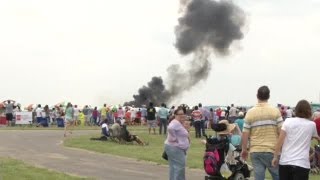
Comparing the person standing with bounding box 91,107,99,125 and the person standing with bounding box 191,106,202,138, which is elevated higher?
the person standing with bounding box 91,107,99,125

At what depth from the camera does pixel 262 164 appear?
9172 millimetres

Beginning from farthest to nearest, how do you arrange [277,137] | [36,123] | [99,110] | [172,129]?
[99,110]
[36,123]
[172,129]
[277,137]

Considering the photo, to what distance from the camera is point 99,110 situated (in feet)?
151

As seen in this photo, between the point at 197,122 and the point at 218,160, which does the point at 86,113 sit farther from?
the point at 218,160

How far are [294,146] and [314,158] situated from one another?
25.7ft

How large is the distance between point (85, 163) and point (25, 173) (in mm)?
3251

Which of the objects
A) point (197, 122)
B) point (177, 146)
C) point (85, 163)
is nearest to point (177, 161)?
point (177, 146)

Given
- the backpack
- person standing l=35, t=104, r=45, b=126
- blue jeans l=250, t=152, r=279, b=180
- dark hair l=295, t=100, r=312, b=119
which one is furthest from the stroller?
person standing l=35, t=104, r=45, b=126

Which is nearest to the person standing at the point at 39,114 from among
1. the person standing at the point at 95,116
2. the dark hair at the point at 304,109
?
the person standing at the point at 95,116

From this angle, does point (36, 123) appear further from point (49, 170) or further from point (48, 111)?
point (49, 170)

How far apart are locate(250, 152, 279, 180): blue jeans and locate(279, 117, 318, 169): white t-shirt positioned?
0.83 meters

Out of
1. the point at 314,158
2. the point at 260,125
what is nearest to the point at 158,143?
the point at 314,158

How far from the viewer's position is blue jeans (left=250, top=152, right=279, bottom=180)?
356 inches

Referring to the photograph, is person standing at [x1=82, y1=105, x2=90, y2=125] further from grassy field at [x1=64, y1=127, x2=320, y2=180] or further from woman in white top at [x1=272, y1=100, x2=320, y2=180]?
woman in white top at [x1=272, y1=100, x2=320, y2=180]
